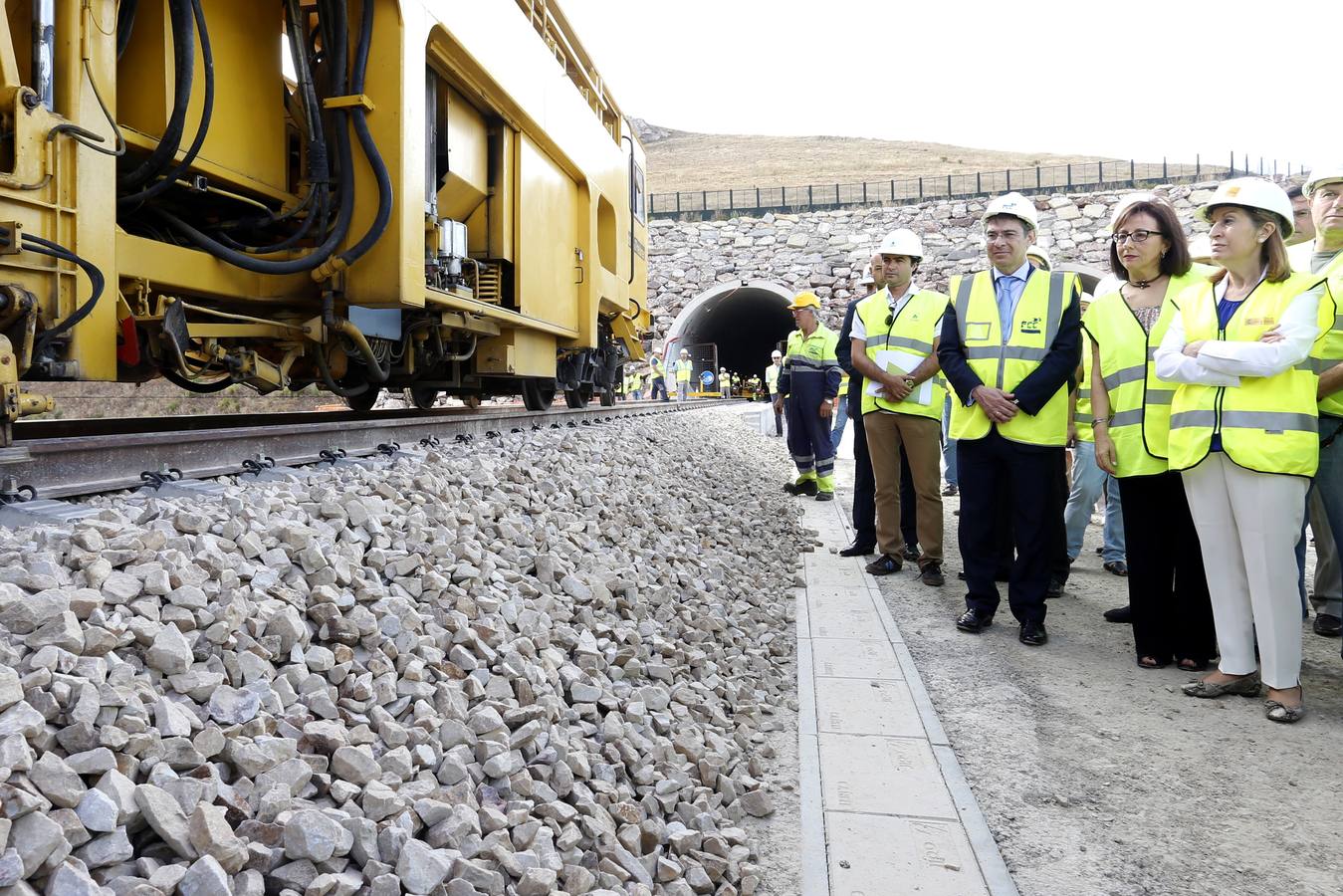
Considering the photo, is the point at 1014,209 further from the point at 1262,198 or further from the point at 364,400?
the point at 364,400

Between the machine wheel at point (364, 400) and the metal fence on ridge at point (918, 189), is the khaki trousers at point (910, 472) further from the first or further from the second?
the metal fence on ridge at point (918, 189)

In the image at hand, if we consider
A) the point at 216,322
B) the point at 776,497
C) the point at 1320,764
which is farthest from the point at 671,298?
the point at 1320,764

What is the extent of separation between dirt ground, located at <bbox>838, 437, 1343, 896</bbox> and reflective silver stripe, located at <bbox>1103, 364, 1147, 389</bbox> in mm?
1298

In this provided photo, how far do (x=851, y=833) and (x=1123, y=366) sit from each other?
9.17 ft

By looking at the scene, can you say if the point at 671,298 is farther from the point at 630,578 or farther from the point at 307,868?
the point at 307,868

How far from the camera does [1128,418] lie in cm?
414

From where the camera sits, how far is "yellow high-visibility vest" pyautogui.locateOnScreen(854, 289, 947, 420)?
571cm

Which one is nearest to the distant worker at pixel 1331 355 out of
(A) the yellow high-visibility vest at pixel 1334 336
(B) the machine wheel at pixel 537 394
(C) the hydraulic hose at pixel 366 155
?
(A) the yellow high-visibility vest at pixel 1334 336

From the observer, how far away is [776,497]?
8500 mm

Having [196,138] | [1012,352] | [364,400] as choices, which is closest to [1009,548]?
[1012,352]

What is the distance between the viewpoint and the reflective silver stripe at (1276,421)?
11.0 feet

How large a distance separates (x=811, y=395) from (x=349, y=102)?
214 inches

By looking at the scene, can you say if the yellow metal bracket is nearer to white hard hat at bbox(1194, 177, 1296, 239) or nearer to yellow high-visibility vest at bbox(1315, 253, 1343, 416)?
white hard hat at bbox(1194, 177, 1296, 239)

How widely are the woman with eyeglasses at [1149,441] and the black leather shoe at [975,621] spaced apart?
0.69m
